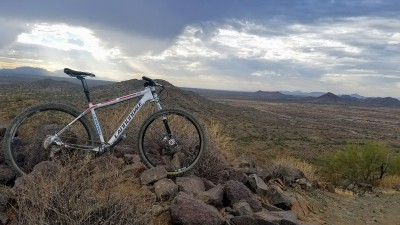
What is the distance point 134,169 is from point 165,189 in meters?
0.66

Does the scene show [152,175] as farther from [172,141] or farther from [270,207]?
[270,207]

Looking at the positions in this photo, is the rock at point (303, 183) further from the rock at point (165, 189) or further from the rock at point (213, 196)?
the rock at point (165, 189)

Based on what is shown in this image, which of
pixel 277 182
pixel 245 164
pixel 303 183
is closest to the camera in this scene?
pixel 277 182

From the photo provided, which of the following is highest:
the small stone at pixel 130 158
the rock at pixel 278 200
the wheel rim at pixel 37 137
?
the wheel rim at pixel 37 137

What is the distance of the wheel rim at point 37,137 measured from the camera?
5.96 metres

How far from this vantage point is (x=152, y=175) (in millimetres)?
5898

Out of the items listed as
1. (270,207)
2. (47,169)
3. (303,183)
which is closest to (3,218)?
(47,169)

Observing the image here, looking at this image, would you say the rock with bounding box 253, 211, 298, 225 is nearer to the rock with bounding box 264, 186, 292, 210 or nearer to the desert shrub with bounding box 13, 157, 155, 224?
the rock with bounding box 264, 186, 292, 210

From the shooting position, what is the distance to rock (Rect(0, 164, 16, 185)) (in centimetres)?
564

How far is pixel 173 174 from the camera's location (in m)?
6.27

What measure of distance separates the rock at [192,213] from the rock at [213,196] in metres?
0.70

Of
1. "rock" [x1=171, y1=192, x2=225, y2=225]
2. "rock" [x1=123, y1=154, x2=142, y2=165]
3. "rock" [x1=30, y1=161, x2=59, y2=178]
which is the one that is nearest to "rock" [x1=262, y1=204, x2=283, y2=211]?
"rock" [x1=171, y1=192, x2=225, y2=225]

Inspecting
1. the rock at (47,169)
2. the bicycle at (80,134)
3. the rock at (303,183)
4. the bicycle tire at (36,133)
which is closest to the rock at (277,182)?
the rock at (303,183)

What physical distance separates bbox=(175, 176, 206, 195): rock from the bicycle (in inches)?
7.8
